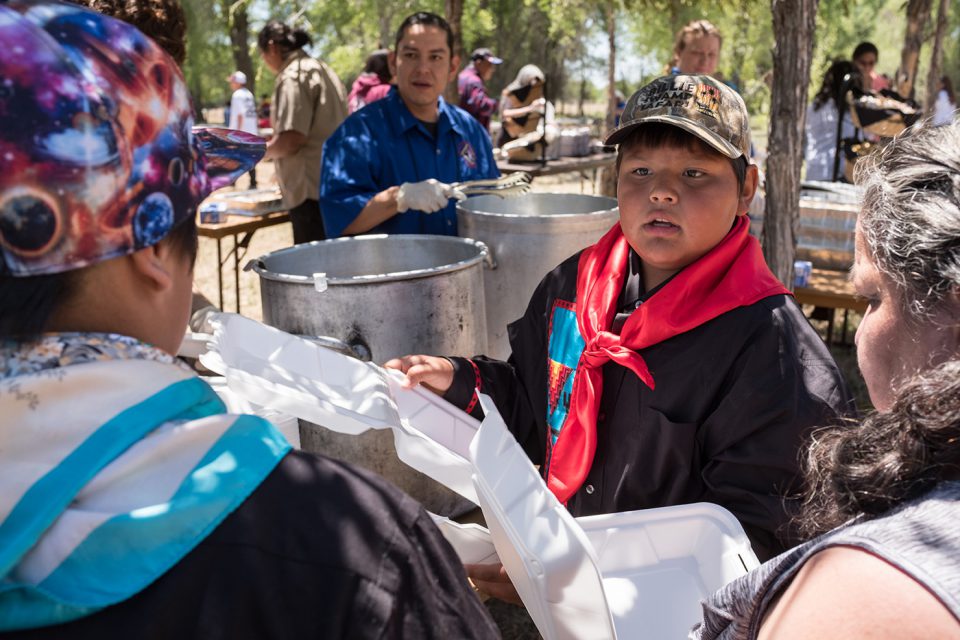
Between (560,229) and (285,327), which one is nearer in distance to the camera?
(285,327)

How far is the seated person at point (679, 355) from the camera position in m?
1.51

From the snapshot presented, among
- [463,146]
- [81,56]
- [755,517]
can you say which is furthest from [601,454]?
[463,146]

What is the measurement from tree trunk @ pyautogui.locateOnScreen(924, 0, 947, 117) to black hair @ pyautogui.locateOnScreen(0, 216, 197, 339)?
10562mm

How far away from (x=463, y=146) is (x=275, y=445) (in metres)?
2.74

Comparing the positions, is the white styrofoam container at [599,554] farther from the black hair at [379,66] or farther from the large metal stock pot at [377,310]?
the black hair at [379,66]

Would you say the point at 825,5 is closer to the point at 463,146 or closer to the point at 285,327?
the point at 463,146

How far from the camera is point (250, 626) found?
652mm

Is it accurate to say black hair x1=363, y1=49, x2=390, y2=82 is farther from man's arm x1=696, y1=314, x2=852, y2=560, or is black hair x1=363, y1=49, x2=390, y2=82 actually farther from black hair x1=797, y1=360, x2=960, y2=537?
black hair x1=797, y1=360, x2=960, y2=537

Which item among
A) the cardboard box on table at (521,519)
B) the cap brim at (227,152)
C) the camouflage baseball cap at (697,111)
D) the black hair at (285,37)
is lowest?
the cardboard box on table at (521,519)

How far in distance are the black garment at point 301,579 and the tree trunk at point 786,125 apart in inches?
118

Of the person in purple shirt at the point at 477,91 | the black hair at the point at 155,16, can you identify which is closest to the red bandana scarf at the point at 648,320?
the black hair at the point at 155,16

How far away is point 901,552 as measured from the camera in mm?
739

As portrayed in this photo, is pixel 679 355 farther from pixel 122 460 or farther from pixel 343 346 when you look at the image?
pixel 122 460

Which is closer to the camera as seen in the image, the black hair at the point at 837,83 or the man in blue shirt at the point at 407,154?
the man in blue shirt at the point at 407,154
